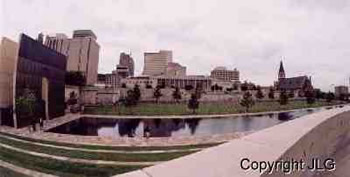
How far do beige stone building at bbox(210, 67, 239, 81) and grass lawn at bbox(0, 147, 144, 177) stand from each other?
0.84 meters

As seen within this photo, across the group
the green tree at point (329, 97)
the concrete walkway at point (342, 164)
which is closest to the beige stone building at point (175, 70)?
the green tree at point (329, 97)

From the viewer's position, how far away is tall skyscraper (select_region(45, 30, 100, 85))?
5.35 ft

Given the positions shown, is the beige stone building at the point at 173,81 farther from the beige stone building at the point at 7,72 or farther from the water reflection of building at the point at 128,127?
the beige stone building at the point at 7,72

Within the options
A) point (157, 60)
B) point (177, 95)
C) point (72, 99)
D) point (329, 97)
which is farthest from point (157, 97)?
point (329, 97)

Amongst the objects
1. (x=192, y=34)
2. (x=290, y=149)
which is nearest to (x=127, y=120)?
(x=192, y=34)

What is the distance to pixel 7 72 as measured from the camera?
1470mm

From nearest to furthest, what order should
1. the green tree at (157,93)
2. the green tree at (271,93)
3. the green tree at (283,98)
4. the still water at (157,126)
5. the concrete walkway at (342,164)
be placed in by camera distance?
the still water at (157,126)
the green tree at (157,93)
the green tree at (271,93)
the green tree at (283,98)
the concrete walkway at (342,164)

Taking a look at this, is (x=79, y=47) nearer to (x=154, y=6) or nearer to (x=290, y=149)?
(x=154, y=6)

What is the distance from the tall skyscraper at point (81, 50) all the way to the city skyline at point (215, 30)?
0.04m

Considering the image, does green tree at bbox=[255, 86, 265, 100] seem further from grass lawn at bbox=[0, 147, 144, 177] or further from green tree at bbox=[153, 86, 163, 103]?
grass lawn at bbox=[0, 147, 144, 177]

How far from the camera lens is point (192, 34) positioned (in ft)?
5.81

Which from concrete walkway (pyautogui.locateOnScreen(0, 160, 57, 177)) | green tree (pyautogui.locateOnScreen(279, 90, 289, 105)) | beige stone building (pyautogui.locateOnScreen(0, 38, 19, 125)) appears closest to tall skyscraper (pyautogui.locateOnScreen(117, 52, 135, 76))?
beige stone building (pyautogui.locateOnScreen(0, 38, 19, 125))

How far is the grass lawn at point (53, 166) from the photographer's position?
4.68 ft

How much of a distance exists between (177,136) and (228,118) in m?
0.39
